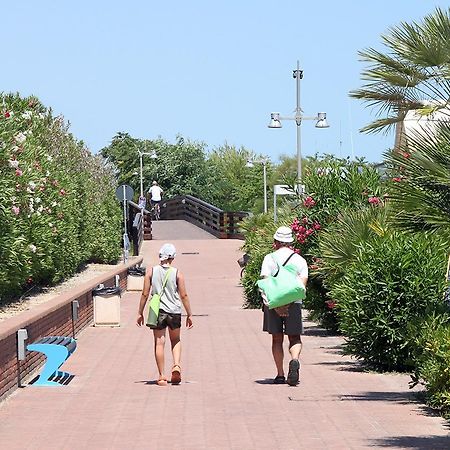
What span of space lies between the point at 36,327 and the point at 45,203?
10.3 m

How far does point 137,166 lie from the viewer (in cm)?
8288

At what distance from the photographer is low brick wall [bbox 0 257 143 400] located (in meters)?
12.5

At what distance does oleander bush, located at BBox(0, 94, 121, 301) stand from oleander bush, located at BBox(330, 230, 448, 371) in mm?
6869

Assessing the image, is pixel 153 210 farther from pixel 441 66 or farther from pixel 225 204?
pixel 441 66

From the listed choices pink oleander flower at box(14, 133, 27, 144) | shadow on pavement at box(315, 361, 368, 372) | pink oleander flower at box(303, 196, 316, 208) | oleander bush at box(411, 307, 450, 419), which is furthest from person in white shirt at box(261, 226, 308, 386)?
pink oleander flower at box(14, 133, 27, 144)

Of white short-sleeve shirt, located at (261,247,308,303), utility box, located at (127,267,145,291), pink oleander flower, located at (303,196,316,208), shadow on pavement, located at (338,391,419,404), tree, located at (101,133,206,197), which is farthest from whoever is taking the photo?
tree, located at (101,133,206,197)

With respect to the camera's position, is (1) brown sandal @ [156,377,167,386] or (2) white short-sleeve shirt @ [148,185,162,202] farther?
(2) white short-sleeve shirt @ [148,185,162,202]

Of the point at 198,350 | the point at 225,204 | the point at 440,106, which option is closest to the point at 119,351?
the point at 198,350

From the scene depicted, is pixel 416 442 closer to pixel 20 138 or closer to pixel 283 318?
pixel 283 318

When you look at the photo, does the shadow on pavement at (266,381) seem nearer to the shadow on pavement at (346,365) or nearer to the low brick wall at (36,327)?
the shadow on pavement at (346,365)

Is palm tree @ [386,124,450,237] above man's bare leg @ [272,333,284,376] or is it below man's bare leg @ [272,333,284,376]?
above

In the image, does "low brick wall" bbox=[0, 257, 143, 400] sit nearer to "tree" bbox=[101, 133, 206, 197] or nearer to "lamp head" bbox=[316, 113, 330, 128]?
"lamp head" bbox=[316, 113, 330, 128]

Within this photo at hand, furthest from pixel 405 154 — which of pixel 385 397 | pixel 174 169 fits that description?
pixel 174 169

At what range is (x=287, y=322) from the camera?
44.0 ft
